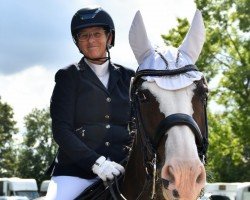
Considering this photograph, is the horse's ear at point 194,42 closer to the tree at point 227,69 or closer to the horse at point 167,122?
the horse at point 167,122

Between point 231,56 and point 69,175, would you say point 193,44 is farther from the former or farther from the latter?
point 231,56

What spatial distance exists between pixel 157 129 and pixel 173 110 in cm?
19

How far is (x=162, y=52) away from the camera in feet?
17.3

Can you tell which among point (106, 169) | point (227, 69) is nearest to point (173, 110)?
point (106, 169)

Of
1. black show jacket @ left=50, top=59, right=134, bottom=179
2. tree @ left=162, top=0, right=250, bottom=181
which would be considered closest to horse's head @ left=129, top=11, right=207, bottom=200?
black show jacket @ left=50, top=59, right=134, bottom=179

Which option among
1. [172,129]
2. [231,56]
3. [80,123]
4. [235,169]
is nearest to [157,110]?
[172,129]

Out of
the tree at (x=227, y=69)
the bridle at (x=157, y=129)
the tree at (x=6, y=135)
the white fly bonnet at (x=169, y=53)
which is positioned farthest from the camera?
the tree at (x=6, y=135)

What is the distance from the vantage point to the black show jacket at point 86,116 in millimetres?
5926

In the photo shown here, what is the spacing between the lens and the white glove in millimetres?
5605

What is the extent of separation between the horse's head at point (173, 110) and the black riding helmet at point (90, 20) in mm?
1147

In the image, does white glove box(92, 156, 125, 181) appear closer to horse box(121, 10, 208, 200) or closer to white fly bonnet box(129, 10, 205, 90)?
horse box(121, 10, 208, 200)

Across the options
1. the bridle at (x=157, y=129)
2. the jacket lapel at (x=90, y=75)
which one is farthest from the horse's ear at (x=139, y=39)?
the jacket lapel at (x=90, y=75)

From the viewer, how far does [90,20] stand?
641 centimetres

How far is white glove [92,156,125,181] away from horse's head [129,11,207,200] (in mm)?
553
